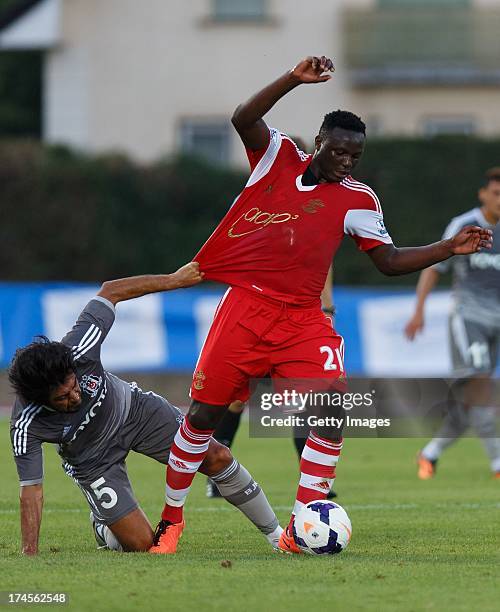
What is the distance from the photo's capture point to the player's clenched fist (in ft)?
25.8

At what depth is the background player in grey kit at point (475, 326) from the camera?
12430 millimetres

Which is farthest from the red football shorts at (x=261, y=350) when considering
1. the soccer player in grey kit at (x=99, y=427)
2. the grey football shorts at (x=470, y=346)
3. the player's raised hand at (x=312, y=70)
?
the grey football shorts at (x=470, y=346)

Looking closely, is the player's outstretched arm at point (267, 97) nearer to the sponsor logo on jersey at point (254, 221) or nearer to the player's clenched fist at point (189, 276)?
the sponsor logo on jersey at point (254, 221)

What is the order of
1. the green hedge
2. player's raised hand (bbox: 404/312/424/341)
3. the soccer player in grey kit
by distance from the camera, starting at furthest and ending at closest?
the green hedge
player's raised hand (bbox: 404/312/424/341)
the soccer player in grey kit

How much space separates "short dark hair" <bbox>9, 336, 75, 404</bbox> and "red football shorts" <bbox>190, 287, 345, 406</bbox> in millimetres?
859

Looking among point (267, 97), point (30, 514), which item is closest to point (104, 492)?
point (30, 514)

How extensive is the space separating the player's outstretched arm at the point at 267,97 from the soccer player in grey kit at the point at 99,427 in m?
0.80

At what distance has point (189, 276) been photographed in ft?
26.0

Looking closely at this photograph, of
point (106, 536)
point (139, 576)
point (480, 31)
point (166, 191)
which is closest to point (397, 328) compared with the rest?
point (166, 191)

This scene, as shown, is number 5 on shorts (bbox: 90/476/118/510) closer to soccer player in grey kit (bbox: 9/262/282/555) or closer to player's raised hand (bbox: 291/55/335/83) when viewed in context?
soccer player in grey kit (bbox: 9/262/282/555)

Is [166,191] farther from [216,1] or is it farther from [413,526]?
[413,526]

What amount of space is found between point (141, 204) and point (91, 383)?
14459 millimetres

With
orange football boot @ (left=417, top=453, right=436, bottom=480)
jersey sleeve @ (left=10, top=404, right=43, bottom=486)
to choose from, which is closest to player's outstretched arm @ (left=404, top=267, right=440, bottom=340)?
orange football boot @ (left=417, top=453, right=436, bottom=480)

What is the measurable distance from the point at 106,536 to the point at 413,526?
207 cm
